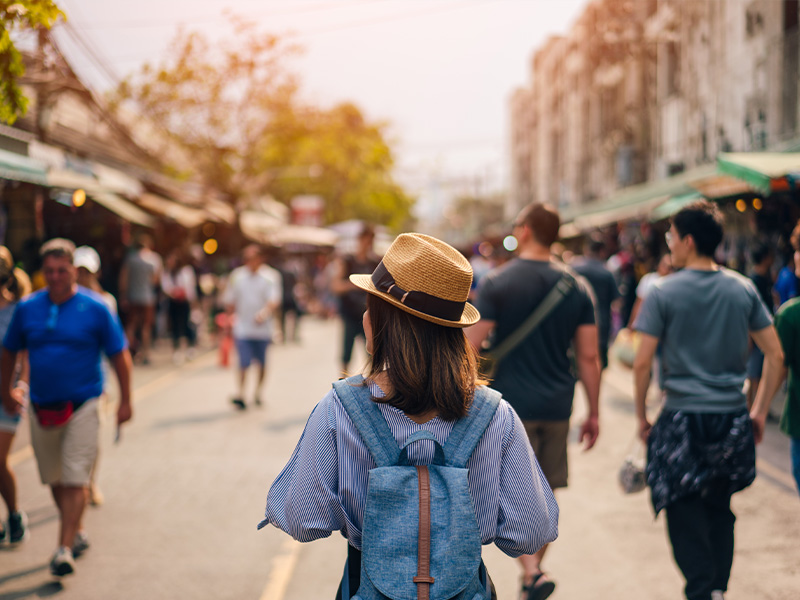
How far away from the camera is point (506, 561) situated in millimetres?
4945

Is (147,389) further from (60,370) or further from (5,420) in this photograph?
(60,370)

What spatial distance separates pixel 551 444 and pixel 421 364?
2.41m

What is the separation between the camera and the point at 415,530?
194cm

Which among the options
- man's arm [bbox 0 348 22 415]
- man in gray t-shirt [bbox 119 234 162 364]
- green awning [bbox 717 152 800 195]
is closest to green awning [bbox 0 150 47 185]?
man's arm [bbox 0 348 22 415]

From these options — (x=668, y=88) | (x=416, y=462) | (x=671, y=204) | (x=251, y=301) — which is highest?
(x=668, y=88)

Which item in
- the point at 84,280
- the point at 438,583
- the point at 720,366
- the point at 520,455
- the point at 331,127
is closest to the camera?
the point at 438,583

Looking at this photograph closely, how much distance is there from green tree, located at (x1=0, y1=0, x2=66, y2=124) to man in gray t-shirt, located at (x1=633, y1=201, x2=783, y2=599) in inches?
136

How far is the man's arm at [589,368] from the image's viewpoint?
4.34 meters

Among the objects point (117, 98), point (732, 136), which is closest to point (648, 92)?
point (732, 136)

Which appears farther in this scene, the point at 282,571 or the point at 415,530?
the point at 282,571

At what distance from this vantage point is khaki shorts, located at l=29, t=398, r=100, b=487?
476 cm

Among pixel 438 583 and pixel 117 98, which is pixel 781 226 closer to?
pixel 438 583

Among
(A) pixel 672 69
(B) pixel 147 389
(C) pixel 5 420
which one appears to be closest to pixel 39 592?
(C) pixel 5 420

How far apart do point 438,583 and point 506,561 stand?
10.5 feet
